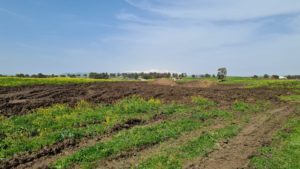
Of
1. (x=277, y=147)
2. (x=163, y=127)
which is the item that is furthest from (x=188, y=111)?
(x=277, y=147)

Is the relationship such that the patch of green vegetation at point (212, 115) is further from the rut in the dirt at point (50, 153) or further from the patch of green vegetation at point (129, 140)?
the rut in the dirt at point (50, 153)

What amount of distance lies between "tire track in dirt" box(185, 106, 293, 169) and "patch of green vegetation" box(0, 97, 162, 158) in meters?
5.54

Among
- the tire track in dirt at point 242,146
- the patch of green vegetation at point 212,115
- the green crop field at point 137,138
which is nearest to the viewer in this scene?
the tire track in dirt at point 242,146

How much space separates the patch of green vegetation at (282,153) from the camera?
1132 centimetres

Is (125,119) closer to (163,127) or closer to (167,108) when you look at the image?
(163,127)

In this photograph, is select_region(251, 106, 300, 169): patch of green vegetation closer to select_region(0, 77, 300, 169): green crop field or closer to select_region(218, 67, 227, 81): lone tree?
select_region(0, 77, 300, 169): green crop field

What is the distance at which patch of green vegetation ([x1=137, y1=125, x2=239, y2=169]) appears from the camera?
10.8 m

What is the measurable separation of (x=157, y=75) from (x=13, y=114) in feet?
318

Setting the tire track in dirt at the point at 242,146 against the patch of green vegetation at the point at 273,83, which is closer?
the tire track in dirt at the point at 242,146

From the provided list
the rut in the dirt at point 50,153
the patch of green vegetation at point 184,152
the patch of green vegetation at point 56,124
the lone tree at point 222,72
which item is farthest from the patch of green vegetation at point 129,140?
the lone tree at point 222,72

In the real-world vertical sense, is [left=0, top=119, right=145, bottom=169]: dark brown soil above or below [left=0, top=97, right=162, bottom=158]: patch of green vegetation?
below

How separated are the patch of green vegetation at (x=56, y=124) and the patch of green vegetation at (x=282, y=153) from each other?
692 cm

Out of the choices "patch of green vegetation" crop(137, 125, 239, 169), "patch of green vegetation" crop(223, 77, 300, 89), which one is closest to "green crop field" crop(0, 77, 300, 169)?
"patch of green vegetation" crop(137, 125, 239, 169)

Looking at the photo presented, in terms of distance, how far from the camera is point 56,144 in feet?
44.2
